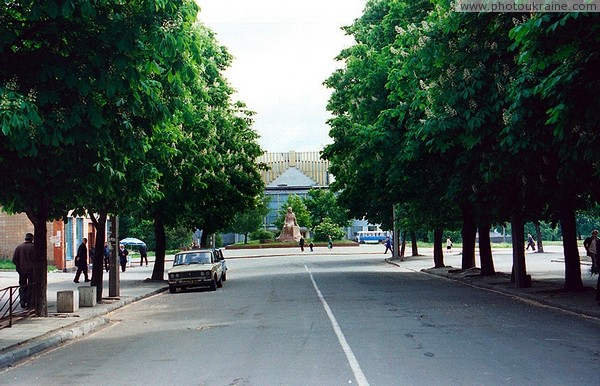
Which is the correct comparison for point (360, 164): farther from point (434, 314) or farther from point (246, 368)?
point (246, 368)

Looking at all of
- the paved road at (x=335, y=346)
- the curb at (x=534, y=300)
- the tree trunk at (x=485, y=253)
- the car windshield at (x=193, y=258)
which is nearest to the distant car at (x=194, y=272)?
the car windshield at (x=193, y=258)

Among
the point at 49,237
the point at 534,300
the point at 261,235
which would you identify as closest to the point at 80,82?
the point at 534,300

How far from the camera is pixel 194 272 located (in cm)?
2842

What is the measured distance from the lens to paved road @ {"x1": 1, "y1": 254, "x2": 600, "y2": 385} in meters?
9.44

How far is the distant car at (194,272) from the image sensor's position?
28281 mm

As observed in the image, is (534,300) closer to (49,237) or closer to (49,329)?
(49,329)

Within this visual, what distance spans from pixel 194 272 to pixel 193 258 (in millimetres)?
1785

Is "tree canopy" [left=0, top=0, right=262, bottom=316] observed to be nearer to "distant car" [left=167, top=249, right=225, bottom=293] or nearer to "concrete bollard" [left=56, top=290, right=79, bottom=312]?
"concrete bollard" [left=56, top=290, right=79, bottom=312]

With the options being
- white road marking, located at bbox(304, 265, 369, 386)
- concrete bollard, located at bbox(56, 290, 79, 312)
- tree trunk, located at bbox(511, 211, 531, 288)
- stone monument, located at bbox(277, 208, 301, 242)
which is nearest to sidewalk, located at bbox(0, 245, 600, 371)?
concrete bollard, located at bbox(56, 290, 79, 312)

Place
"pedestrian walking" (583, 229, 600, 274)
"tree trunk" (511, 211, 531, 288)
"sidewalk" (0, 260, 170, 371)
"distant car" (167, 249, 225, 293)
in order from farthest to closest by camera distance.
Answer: "distant car" (167, 249, 225, 293), "pedestrian walking" (583, 229, 600, 274), "tree trunk" (511, 211, 531, 288), "sidewalk" (0, 260, 170, 371)

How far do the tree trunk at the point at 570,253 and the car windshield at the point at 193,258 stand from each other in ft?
46.1

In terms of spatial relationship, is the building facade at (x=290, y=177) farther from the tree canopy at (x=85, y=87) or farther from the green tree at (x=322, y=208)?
the tree canopy at (x=85, y=87)

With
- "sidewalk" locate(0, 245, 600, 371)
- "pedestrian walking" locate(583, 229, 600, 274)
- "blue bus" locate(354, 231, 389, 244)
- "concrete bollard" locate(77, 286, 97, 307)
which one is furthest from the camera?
"blue bus" locate(354, 231, 389, 244)

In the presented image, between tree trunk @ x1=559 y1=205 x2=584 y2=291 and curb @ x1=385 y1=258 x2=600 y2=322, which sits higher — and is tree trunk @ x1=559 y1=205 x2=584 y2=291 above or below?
above
